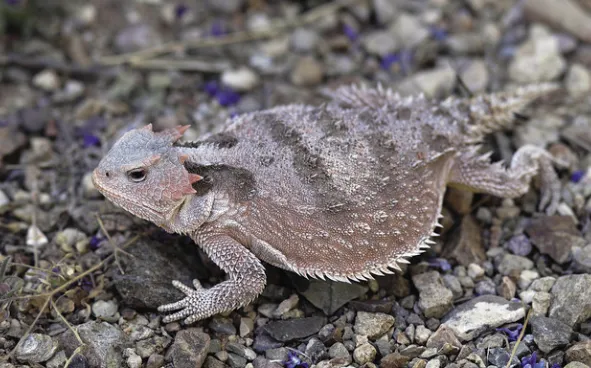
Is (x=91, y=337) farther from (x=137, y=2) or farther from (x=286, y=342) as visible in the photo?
(x=137, y=2)

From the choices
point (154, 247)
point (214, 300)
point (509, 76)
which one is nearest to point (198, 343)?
point (214, 300)

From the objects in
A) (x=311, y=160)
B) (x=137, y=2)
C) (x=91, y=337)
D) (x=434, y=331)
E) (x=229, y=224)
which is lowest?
(x=434, y=331)

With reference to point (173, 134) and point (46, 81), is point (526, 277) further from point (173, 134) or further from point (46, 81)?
point (46, 81)

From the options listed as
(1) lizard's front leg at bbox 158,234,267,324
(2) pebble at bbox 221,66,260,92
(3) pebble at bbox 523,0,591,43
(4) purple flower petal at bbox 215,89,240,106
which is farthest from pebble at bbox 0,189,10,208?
(3) pebble at bbox 523,0,591,43

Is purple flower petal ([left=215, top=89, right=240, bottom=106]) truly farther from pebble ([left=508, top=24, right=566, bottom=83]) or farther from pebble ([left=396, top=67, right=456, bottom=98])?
pebble ([left=508, top=24, right=566, bottom=83])

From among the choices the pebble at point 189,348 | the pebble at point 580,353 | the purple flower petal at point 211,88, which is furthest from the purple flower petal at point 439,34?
the pebble at point 189,348

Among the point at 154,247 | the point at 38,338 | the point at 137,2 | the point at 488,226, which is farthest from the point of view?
the point at 137,2

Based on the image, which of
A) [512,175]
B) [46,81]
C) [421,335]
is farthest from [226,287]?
[46,81]

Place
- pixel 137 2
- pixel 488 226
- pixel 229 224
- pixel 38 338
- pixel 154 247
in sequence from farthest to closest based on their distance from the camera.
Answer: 1. pixel 137 2
2. pixel 488 226
3. pixel 154 247
4. pixel 229 224
5. pixel 38 338
